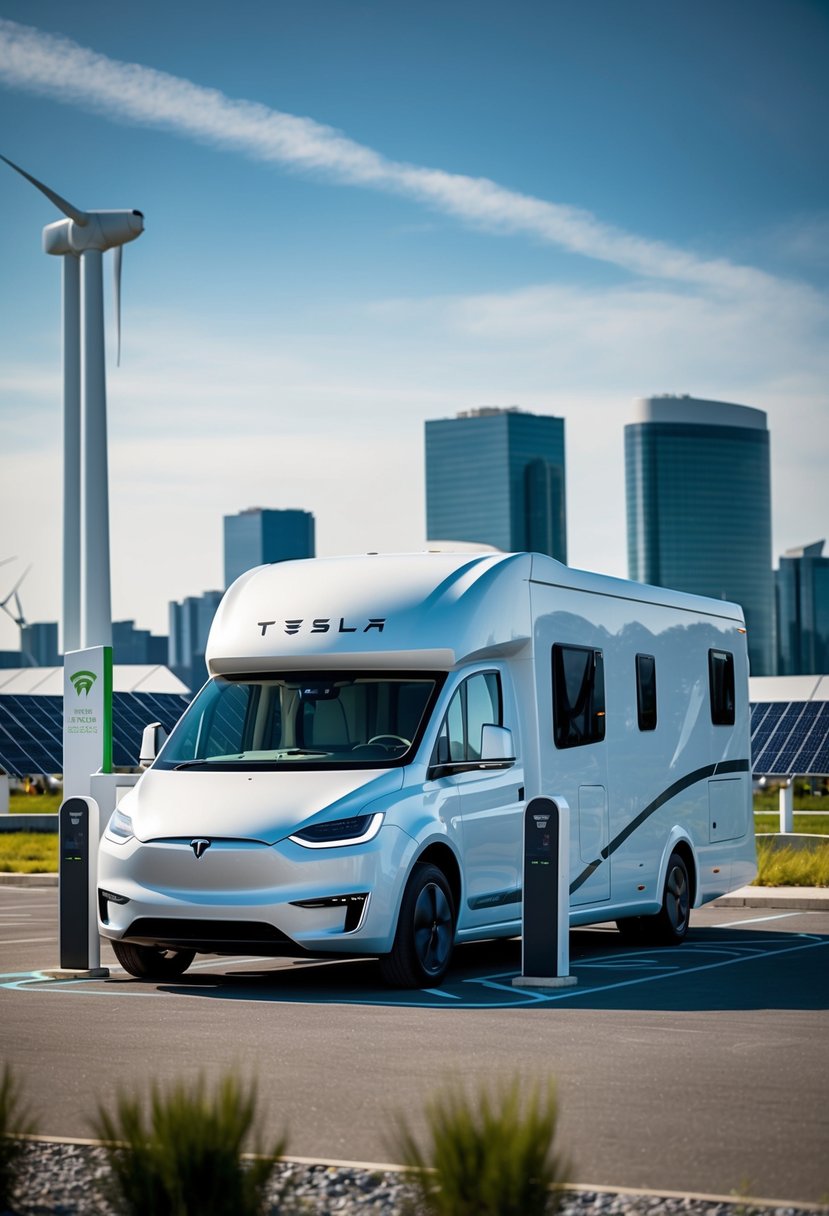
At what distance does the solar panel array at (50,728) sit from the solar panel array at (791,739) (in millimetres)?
14069

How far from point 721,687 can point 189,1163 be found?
13.6m

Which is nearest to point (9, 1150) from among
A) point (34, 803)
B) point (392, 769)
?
point (392, 769)

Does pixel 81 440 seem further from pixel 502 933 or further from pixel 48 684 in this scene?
pixel 48 684

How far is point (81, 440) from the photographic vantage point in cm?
3067

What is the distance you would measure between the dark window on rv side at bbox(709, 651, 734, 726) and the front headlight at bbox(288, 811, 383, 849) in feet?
22.0

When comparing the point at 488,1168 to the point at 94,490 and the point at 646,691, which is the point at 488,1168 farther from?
the point at 94,490

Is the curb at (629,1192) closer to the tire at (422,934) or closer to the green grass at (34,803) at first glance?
the tire at (422,934)

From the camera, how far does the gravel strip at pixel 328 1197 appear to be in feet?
21.0

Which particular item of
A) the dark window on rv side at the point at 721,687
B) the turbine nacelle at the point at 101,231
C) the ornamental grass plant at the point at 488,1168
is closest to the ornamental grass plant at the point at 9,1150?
the ornamental grass plant at the point at 488,1168

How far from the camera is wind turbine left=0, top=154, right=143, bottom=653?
2966 centimetres

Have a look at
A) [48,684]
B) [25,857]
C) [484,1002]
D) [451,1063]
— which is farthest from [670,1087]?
[48,684]

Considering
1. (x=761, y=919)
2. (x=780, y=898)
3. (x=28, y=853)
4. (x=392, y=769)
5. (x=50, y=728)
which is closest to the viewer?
(x=392, y=769)

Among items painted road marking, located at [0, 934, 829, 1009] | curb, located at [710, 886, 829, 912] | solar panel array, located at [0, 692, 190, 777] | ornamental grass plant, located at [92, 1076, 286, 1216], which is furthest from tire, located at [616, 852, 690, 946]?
solar panel array, located at [0, 692, 190, 777]

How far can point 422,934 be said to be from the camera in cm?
1341
